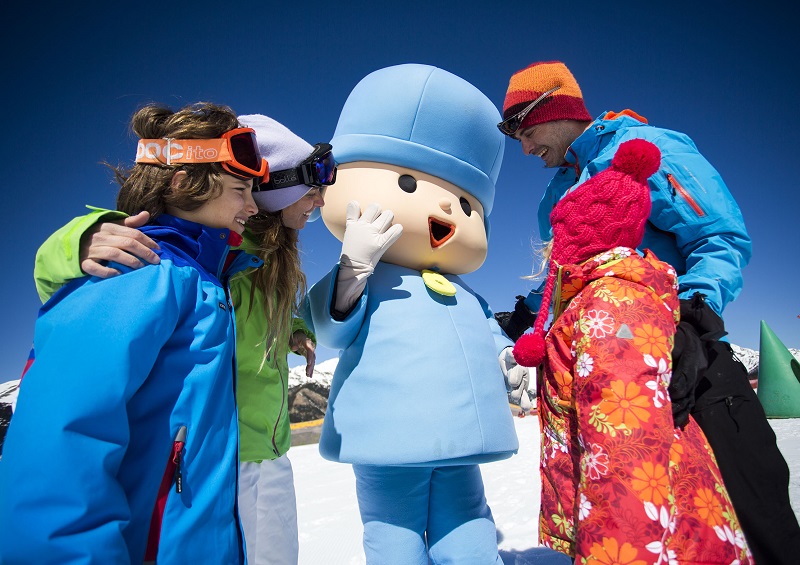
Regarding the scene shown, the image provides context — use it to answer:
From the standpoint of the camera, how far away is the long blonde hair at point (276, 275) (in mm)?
2043

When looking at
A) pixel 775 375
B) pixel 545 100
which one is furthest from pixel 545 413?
pixel 775 375

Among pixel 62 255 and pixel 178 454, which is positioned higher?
pixel 62 255

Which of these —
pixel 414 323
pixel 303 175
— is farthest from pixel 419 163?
pixel 414 323

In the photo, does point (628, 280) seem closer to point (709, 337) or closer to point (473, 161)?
point (709, 337)

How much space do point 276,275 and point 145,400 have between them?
39.2 inches

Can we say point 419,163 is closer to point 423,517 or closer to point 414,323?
point 414,323

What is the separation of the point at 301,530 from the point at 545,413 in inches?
94.2

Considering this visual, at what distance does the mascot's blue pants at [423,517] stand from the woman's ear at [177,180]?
53.1 inches

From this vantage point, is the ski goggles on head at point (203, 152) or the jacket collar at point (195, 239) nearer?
the jacket collar at point (195, 239)

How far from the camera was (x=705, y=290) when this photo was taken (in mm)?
1734

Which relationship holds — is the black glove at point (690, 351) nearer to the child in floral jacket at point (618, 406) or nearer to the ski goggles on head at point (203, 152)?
the child in floral jacket at point (618, 406)

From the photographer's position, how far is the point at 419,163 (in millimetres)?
2275

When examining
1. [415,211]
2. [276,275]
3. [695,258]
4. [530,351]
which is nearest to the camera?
[530,351]

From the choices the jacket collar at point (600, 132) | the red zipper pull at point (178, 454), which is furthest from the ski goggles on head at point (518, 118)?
the red zipper pull at point (178, 454)
